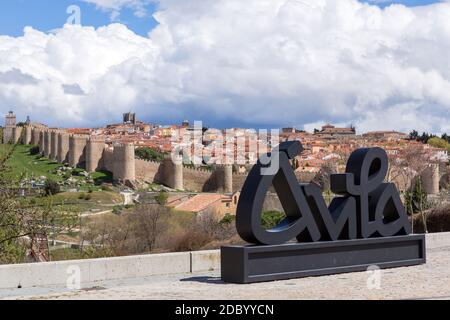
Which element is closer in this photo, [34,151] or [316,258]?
[316,258]

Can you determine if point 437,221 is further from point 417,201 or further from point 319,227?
point 319,227

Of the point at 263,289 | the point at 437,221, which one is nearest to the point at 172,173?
the point at 437,221

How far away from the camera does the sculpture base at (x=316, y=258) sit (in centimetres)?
1222

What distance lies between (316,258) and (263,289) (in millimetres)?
2253

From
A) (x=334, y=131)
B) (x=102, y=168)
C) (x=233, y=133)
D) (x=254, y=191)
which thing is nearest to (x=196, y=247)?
(x=254, y=191)

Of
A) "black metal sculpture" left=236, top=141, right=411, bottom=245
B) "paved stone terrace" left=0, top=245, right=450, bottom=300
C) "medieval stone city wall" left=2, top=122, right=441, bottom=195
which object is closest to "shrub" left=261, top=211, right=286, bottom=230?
"black metal sculpture" left=236, top=141, right=411, bottom=245

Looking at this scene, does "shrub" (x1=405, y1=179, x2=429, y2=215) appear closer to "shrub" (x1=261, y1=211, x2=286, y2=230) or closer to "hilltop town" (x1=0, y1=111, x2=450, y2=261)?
"hilltop town" (x1=0, y1=111, x2=450, y2=261)

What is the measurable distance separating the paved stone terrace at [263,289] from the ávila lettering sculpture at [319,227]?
348mm

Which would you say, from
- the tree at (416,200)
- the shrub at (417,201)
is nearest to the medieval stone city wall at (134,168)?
the tree at (416,200)

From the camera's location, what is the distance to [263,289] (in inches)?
446

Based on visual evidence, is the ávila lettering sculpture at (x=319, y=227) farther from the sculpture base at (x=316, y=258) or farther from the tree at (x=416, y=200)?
the tree at (x=416, y=200)

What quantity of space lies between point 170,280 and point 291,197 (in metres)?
2.75

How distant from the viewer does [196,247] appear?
2492cm
